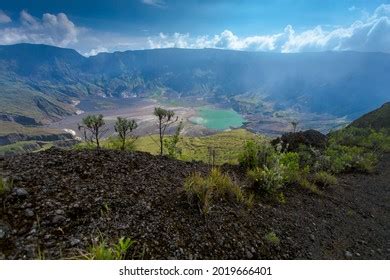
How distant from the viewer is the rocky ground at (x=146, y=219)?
4.19 metres

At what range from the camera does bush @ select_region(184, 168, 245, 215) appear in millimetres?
5605

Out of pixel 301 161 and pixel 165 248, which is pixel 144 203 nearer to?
pixel 165 248

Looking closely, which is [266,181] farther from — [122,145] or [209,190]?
[122,145]

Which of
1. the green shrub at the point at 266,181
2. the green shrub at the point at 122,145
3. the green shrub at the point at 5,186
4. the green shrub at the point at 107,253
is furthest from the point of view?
the green shrub at the point at 122,145

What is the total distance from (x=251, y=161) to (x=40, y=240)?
7.18m

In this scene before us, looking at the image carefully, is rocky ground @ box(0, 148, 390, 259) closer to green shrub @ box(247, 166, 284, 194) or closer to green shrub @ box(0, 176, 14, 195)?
green shrub @ box(0, 176, 14, 195)

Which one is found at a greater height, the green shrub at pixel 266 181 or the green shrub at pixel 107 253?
the green shrub at pixel 107 253

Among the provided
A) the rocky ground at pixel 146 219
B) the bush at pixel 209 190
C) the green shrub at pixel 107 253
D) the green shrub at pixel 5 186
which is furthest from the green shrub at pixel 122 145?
the green shrub at pixel 107 253

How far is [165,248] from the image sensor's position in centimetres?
430

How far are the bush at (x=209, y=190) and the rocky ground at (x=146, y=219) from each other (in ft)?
0.61

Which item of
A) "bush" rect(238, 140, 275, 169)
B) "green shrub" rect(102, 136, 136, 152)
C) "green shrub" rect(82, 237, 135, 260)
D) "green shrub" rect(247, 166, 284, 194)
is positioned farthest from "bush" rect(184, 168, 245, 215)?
"green shrub" rect(102, 136, 136, 152)

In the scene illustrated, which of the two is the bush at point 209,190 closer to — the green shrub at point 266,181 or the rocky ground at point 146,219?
the rocky ground at point 146,219

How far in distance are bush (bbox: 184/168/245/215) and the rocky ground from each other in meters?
0.18
